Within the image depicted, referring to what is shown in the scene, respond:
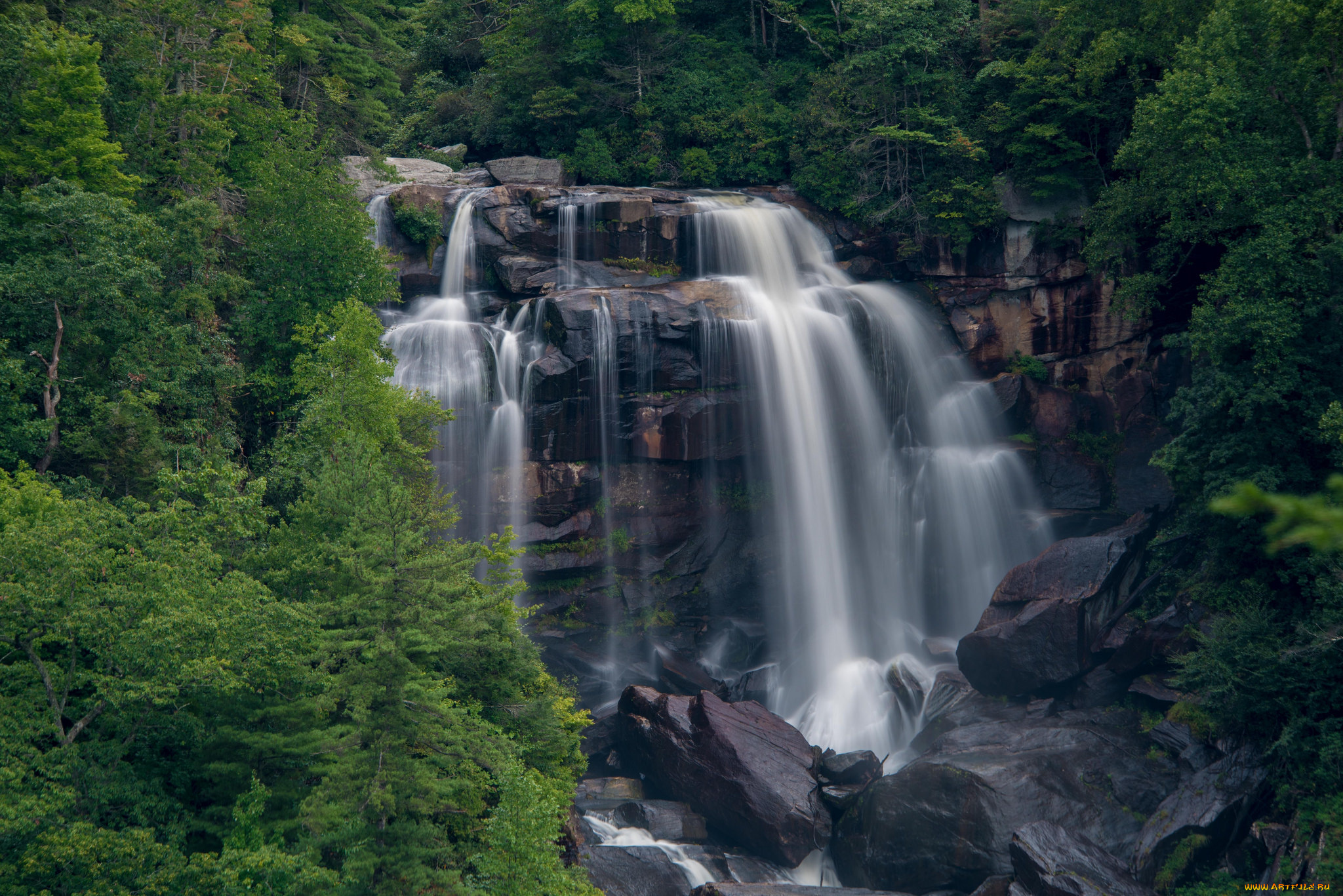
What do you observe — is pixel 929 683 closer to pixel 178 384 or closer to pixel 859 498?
pixel 859 498

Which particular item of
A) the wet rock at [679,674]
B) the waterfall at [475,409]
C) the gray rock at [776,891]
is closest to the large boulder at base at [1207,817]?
the gray rock at [776,891]

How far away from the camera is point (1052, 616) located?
2461 centimetres

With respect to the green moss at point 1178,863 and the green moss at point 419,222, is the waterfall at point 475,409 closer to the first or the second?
the green moss at point 419,222

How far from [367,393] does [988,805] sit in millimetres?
17716

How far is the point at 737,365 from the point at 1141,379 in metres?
14.8

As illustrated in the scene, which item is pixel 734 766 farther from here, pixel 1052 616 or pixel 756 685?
pixel 1052 616

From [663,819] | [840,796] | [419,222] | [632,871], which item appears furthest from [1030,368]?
[419,222]

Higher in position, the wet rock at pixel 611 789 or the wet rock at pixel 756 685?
the wet rock at pixel 756 685

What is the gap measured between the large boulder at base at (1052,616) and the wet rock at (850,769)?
14.3ft

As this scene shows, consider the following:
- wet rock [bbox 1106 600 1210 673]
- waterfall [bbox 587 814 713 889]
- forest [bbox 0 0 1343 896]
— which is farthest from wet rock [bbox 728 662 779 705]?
wet rock [bbox 1106 600 1210 673]

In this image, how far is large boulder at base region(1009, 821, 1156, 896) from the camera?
690 inches

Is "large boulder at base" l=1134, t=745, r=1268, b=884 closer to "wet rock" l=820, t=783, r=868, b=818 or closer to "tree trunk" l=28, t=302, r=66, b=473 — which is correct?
"wet rock" l=820, t=783, r=868, b=818

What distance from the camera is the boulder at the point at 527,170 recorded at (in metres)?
36.7

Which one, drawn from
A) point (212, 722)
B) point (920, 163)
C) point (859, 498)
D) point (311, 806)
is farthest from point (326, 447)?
point (920, 163)
